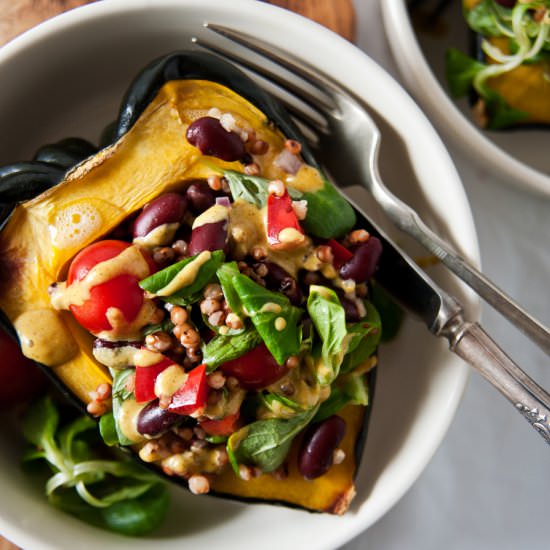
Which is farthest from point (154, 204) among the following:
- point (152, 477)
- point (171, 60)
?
point (152, 477)

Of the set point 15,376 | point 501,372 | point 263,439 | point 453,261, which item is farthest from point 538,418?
point 15,376

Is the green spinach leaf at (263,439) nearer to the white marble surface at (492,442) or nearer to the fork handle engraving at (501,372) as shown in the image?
the fork handle engraving at (501,372)

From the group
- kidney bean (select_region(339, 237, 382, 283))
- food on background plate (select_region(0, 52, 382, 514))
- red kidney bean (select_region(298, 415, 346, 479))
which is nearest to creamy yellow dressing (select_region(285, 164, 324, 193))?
food on background plate (select_region(0, 52, 382, 514))

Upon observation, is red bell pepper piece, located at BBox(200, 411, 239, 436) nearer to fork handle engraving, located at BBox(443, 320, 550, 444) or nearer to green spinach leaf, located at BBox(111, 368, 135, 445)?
green spinach leaf, located at BBox(111, 368, 135, 445)

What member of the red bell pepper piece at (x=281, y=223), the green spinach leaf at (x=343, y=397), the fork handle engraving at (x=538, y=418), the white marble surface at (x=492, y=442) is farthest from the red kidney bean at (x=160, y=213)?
the white marble surface at (x=492, y=442)

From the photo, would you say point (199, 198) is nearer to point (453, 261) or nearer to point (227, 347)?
point (227, 347)

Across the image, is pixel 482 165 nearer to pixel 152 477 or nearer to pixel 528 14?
pixel 528 14

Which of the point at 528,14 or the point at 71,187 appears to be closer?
the point at 71,187
